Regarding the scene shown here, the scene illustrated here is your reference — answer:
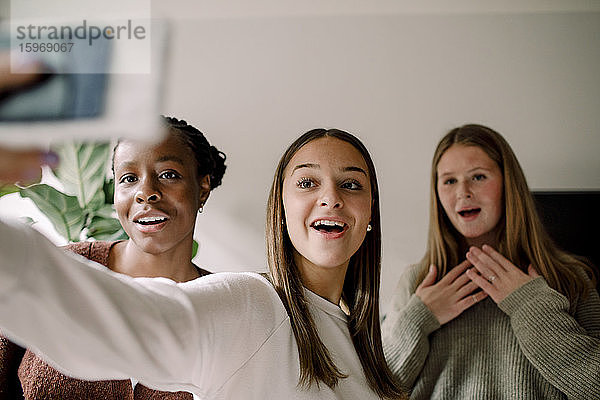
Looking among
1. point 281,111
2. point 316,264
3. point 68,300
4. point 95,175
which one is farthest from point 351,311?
point 281,111

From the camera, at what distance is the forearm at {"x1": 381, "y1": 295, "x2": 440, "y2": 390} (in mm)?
1438

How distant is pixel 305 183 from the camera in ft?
3.34

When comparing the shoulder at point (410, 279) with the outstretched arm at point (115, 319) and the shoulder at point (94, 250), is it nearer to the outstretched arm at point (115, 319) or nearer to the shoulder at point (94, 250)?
the shoulder at point (94, 250)

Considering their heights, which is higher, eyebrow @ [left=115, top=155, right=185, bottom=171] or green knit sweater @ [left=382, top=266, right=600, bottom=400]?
eyebrow @ [left=115, top=155, right=185, bottom=171]

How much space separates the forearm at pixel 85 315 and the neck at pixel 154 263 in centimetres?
50

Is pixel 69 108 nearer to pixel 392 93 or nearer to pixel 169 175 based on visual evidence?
pixel 169 175

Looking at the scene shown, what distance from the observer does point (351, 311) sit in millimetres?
1097

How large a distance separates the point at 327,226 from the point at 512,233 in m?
0.72

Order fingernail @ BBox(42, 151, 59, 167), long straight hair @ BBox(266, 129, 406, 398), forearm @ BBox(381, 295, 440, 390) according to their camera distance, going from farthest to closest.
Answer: forearm @ BBox(381, 295, 440, 390)
long straight hair @ BBox(266, 129, 406, 398)
fingernail @ BBox(42, 151, 59, 167)

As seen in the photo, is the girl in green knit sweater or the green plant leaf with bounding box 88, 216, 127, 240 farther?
the green plant leaf with bounding box 88, 216, 127, 240

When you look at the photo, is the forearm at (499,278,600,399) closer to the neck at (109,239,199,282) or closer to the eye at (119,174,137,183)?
the neck at (109,239,199,282)

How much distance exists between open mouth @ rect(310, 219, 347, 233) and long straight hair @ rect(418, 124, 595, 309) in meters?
0.66

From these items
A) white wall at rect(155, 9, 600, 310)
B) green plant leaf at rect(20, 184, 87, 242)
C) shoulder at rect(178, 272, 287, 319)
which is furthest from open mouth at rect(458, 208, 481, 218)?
green plant leaf at rect(20, 184, 87, 242)

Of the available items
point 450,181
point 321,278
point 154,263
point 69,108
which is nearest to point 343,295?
point 321,278
